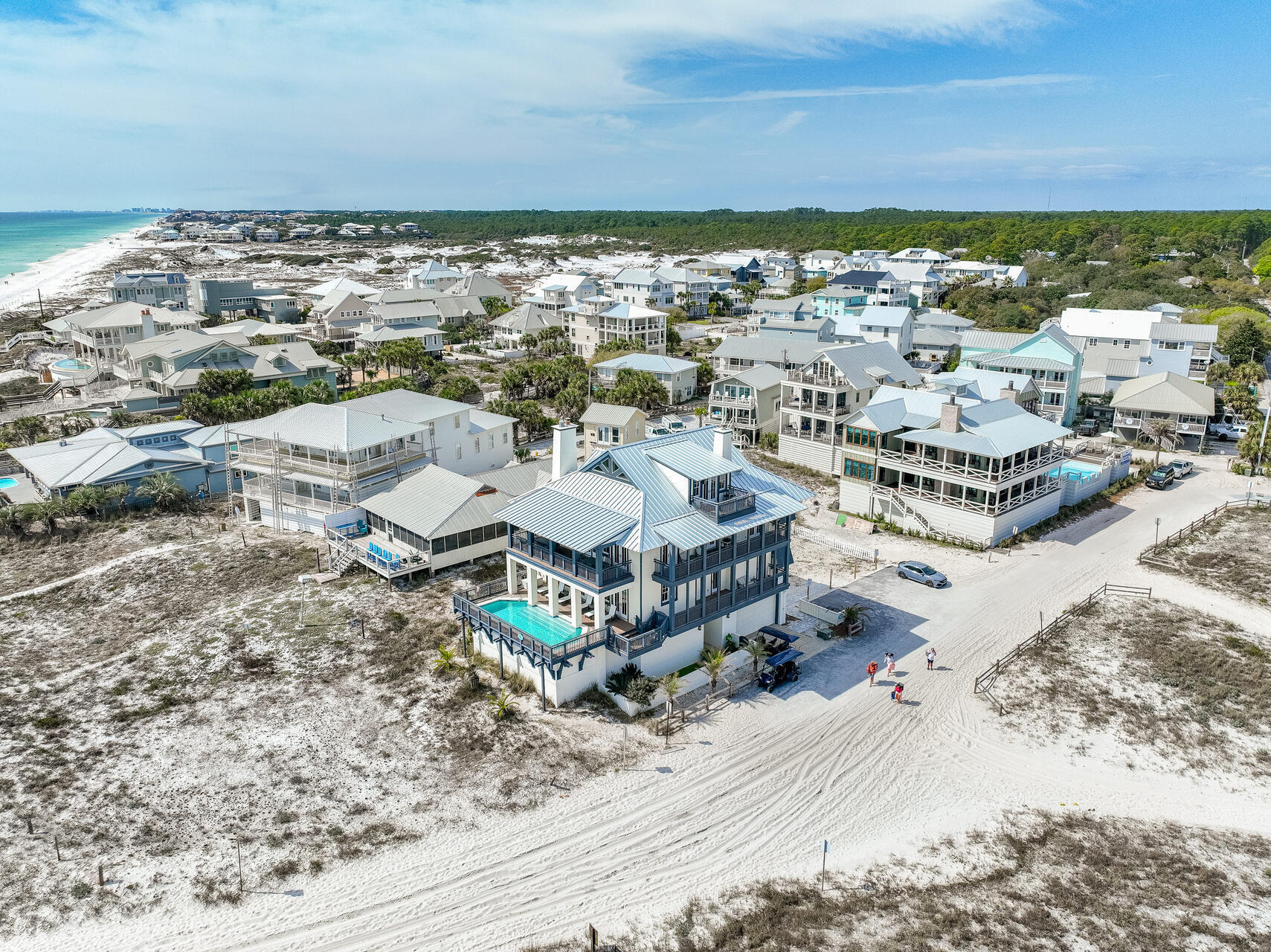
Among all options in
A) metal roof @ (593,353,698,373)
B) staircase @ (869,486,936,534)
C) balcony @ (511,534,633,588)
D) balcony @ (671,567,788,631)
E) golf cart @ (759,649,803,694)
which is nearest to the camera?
balcony @ (511,534,633,588)

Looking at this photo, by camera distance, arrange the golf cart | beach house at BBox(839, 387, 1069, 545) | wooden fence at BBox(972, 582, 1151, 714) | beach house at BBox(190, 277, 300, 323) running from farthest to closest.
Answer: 1. beach house at BBox(190, 277, 300, 323)
2. beach house at BBox(839, 387, 1069, 545)
3. wooden fence at BBox(972, 582, 1151, 714)
4. the golf cart

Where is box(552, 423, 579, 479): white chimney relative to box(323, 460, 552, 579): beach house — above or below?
above

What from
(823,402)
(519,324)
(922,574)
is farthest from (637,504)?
(519,324)

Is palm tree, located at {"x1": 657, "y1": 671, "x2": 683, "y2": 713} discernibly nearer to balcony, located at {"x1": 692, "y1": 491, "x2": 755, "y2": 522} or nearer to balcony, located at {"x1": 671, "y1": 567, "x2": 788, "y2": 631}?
balcony, located at {"x1": 671, "y1": 567, "x2": 788, "y2": 631}

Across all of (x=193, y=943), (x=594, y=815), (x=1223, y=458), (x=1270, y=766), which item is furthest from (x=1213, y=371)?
(x=193, y=943)

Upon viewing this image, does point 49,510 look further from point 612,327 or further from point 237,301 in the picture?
point 237,301

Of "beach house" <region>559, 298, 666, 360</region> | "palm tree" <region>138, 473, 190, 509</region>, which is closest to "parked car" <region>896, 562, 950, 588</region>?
"palm tree" <region>138, 473, 190, 509</region>
